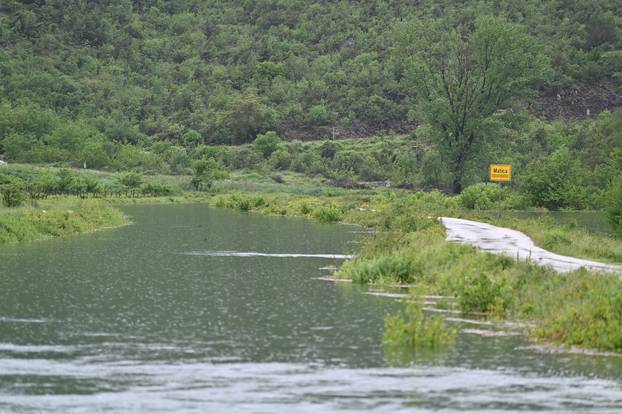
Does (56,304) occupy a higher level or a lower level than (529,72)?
lower

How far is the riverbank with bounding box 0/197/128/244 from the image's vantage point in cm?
5209

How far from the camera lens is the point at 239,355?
941 inches

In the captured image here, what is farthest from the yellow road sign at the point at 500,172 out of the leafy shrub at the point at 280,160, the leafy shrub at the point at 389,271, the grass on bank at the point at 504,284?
the leafy shrub at the point at 280,160

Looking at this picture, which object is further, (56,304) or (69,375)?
(56,304)

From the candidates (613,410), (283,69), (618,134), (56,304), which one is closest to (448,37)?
(283,69)

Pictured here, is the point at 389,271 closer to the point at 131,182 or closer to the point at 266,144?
the point at 131,182

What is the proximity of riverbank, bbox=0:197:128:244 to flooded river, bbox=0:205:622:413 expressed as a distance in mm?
12147

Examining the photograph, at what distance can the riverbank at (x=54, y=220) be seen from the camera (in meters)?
52.1

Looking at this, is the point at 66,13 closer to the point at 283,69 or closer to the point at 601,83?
the point at 283,69

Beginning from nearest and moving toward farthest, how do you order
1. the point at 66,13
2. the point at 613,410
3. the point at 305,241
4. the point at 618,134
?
the point at 613,410, the point at 305,241, the point at 618,134, the point at 66,13

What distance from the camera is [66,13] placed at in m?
196

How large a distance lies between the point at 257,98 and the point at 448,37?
28.8m

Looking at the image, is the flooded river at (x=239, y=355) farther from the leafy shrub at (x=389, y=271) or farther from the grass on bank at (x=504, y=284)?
the leafy shrub at (x=389, y=271)

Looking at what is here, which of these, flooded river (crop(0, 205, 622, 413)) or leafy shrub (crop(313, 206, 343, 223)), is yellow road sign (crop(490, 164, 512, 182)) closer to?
leafy shrub (crop(313, 206, 343, 223))
